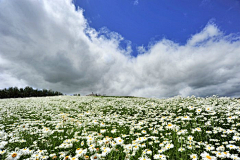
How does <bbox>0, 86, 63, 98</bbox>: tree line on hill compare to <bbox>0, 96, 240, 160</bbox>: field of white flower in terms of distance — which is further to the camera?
<bbox>0, 86, 63, 98</bbox>: tree line on hill

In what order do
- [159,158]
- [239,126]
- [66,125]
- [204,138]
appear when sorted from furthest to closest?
[66,125]
[239,126]
[204,138]
[159,158]

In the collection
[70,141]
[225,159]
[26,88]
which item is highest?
[26,88]

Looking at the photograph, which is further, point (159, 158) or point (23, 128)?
point (23, 128)

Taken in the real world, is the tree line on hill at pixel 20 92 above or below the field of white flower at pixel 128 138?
above

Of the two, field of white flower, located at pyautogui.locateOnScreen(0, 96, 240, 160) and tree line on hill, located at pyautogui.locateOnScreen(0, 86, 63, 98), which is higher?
tree line on hill, located at pyautogui.locateOnScreen(0, 86, 63, 98)

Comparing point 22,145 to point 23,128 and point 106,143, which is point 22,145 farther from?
point 106,143

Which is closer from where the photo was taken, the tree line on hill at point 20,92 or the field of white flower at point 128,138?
the field of white flower at point 128,138

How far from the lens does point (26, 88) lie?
166 feet

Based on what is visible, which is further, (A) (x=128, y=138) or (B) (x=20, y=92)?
(B) (x=20, y=92)

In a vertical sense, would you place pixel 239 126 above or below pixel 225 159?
above

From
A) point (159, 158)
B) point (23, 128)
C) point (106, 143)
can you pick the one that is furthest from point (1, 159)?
point (159, 158)

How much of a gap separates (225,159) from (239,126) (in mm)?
3100

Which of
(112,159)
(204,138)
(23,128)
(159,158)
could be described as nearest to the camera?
(159,158)

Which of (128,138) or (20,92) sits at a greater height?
(20,92)
